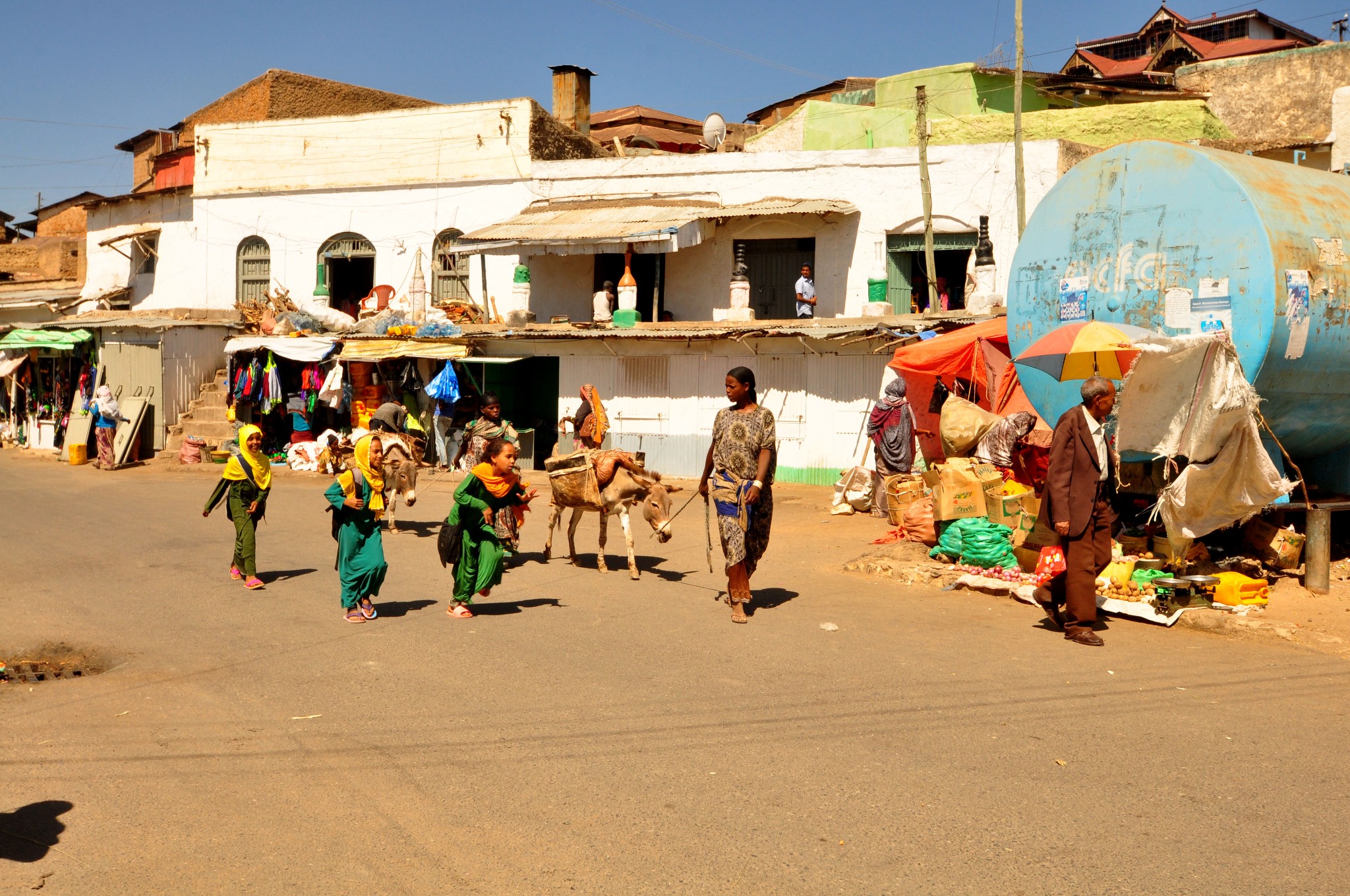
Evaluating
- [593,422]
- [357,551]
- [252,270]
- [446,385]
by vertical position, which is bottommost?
[357,551]

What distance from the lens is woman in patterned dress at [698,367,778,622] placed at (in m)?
8.60

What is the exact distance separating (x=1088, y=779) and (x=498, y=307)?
2078 centimetres

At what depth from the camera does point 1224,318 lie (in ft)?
30.7

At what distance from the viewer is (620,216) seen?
22297 millimetres

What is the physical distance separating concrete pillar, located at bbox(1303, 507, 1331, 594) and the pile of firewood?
20541 millimetres

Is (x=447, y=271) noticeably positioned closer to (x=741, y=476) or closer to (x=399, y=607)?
(x=399, y=607)

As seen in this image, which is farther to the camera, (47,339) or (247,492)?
(47,339)

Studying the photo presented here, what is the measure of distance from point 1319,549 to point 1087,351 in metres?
2.51

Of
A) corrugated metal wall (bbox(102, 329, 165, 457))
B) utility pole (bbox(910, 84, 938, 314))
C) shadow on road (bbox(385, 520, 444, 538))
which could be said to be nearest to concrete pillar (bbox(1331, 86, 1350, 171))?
utility pole (bbox(910, 84, 938, 314))

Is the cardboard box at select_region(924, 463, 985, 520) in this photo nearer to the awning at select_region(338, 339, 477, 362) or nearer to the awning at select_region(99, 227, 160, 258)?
the awning at select_region(338, 339, 477, 362)

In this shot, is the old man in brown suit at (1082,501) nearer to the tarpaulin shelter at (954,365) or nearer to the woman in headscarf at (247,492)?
the tarpaulin shelter at (954,365)

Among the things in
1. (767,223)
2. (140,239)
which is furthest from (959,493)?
(140,239)

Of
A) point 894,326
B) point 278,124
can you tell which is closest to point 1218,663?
point 894,326

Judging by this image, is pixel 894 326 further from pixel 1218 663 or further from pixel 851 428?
pixel 1218 663
